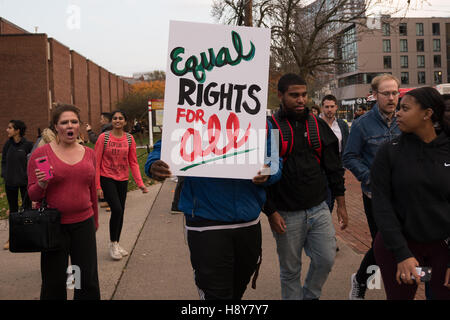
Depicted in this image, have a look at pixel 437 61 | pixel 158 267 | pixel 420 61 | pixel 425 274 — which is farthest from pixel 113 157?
pixel 437 61

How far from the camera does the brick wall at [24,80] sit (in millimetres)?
32656

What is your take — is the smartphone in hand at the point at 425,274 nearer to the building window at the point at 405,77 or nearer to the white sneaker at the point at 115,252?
the white sneaker at the point at 115,252

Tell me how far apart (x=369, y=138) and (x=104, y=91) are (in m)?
56.4

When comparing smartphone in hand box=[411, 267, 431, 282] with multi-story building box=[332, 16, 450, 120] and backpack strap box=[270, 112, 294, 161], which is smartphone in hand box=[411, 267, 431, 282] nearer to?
backpack strap box=[270, 112, 294, 161]

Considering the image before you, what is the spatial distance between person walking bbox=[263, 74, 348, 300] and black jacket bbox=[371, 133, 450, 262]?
2.31ft

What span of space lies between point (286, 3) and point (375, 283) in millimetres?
18044

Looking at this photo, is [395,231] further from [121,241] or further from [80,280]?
[121,241]

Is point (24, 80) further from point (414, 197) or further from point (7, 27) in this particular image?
point (414, 197)

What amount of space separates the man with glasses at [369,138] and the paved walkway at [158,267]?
0.46 meters

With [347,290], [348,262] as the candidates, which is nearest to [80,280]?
[347,290]

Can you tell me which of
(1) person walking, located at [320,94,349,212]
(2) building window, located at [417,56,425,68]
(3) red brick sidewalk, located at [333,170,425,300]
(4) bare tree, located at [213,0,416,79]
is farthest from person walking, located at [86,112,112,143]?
(2) building window, located at [417,56,425,68]

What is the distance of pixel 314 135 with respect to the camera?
3406 mm

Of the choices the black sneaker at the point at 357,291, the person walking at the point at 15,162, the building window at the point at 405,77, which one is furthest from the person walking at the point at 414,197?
the building window at the point at 405,77

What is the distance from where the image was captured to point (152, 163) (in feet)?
9.32
